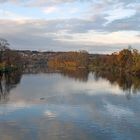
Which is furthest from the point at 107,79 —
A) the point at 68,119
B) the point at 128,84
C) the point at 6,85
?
the point at 68,119

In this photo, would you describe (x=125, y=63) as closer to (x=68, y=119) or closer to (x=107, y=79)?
(x=107, y=79)

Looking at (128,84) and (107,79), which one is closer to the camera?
(128,84)

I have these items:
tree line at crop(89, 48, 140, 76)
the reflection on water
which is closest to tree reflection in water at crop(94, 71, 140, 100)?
the reflection on water

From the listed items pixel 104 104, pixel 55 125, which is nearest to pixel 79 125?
pixel 55 125

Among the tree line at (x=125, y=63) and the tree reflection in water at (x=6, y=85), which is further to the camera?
the tree line at (x=125, y=63)

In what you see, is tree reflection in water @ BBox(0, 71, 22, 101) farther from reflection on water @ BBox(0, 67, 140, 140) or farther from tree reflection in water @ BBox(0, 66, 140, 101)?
reflection on water @ BBox(0, 67, 140, 140)

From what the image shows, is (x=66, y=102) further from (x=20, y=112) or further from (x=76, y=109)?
(x=20, y=112)

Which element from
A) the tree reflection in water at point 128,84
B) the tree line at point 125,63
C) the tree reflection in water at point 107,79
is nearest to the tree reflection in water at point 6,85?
the tree reflection in water at point 107,79

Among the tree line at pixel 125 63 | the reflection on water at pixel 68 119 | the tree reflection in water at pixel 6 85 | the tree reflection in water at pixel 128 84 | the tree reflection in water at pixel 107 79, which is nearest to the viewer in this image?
the reflection on water at pixel 68 119

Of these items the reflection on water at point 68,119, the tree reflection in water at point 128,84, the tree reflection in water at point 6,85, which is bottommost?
the tree reflection in water at point 128,84

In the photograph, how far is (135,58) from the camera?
231ft

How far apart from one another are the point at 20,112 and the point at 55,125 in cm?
451

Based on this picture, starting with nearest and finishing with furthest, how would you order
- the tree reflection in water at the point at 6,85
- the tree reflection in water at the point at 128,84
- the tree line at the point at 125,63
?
1. the tree reflection in water at the point at 6,85
2. the tree reflection in water at the point at 128,84
3. the tree line at the point at 125,63

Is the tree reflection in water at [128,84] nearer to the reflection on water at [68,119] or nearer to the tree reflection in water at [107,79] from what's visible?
the tree reflection in water at [107,79]
